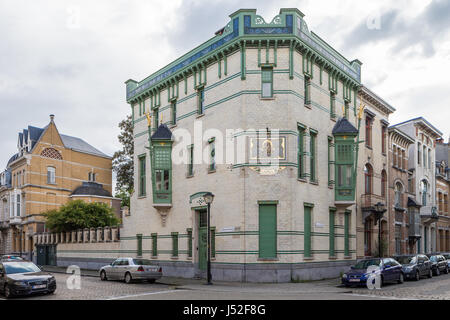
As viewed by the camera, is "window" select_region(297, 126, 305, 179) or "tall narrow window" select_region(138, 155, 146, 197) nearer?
"window" select_region(297, 126, 305, 179)

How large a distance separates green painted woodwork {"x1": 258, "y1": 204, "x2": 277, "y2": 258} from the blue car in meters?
3.72

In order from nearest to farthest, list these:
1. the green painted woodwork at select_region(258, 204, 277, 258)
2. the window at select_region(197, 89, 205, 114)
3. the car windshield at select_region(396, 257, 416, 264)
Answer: the green painted woodwork at select_region(258, 204, 277, 258), the car windshield at select_region(396, 257, 416, 264), the window at select_region(197, 89, 205, 114)

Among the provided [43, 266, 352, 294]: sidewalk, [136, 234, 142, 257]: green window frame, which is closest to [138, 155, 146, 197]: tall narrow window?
[136, 234, 142, 257]: green window frame

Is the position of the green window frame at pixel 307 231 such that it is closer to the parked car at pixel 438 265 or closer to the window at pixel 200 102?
the window at pixel 200 102

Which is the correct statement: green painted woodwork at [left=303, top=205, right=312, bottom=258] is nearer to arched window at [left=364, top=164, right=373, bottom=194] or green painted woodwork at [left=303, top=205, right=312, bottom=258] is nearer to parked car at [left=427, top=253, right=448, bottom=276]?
arched window at [left=364, top=164, right=373, bottom=194]

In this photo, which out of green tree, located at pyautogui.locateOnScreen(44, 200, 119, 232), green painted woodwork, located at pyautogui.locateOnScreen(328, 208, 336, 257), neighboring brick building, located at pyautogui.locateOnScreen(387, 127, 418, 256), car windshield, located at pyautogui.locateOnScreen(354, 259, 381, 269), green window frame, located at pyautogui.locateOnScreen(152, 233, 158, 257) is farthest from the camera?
green tree, located at pyautogui.locateOnScreen(44, 200, 119, 232)

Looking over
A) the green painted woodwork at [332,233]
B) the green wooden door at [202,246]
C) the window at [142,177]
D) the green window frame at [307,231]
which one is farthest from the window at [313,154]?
the window at [142,177]

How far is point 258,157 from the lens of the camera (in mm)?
24078

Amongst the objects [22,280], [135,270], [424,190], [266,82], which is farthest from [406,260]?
[424,190]

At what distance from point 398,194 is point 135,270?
2375 cm

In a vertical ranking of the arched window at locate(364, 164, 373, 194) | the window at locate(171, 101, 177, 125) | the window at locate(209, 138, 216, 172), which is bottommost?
the arched window at locate(364, 164, 373, 194)

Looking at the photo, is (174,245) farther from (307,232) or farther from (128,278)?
(307,232)

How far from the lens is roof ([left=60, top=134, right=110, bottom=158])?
64.4 metres
